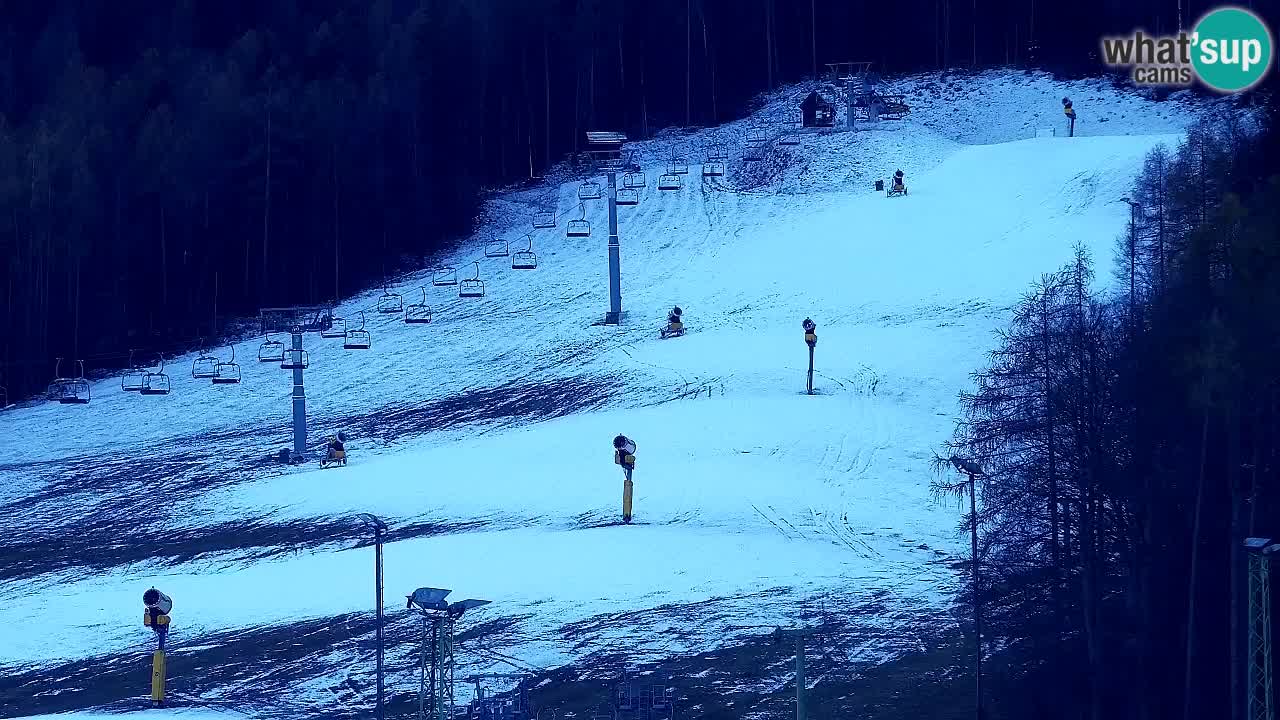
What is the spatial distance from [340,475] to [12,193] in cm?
2253

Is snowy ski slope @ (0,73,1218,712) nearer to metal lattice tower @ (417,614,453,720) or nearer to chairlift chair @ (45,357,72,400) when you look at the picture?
chairlift chair @ (45,357,72,400)

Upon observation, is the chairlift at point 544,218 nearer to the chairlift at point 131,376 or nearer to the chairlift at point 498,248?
the chairlift at point 498,248

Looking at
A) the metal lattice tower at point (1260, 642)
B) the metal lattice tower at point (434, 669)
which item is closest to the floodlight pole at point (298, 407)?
the metal lattice tower at point (434, 669)

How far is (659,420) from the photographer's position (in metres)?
44.0

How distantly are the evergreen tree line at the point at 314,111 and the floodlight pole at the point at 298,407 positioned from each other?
505 inches

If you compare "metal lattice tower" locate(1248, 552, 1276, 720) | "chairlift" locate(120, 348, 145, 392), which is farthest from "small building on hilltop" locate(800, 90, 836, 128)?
"metal lattice tower" locate(1248, 552, 1276, 720)

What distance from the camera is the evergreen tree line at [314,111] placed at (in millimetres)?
62438

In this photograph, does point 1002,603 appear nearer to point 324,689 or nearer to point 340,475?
point 324,689

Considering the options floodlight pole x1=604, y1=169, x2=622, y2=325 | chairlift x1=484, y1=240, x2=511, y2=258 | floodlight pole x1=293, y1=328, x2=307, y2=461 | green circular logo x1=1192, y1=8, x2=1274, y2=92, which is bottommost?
floodlight pole x1=293, y1=328, x2=307, y2=461

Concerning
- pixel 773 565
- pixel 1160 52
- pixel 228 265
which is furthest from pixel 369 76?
pixel 773 565

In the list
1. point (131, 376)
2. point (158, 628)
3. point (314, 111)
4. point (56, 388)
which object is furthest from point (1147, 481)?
point (314, 111)

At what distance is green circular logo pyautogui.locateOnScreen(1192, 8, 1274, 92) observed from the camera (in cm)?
4612

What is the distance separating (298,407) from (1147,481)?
79.9 ft

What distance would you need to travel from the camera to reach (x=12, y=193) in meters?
60.9
